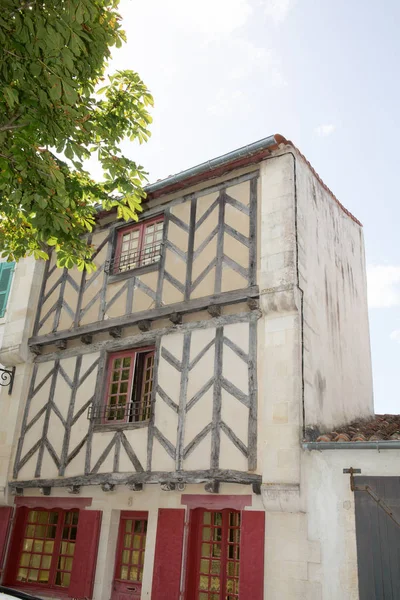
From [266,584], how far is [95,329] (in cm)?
485

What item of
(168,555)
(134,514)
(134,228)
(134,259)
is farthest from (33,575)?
(134,228)

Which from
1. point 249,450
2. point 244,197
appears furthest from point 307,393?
point 244,197

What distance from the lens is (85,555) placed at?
8008 millimetres

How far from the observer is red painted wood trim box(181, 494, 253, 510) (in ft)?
22.5

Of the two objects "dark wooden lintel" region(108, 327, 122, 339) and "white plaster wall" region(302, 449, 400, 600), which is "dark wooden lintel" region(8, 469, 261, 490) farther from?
"dark wooden lintel" region(108, 327, 122, 339)

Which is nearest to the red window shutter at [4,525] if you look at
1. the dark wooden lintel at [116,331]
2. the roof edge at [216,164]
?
the dark wooden lintel at [116,331]

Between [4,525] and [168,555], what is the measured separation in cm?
352

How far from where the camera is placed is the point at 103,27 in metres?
5.06

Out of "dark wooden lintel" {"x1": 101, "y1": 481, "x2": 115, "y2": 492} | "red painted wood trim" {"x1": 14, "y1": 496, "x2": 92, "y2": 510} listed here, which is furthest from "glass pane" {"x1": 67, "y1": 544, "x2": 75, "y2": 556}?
"dark wooden lintel" {"x1": 101, "y1": 481, "x2": 115, "y2": 492}

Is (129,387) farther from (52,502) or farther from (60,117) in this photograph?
(60,117)

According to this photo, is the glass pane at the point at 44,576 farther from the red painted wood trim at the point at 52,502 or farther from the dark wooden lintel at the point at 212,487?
the dark wooden lintel at the point at 212,487

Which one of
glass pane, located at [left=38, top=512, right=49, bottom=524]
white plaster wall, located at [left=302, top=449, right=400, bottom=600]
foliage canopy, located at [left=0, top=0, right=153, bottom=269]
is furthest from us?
glass pane, located at [left=38, top=512, right=49, bottom=524]

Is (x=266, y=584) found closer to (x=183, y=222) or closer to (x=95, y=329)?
(x=95, y=329)

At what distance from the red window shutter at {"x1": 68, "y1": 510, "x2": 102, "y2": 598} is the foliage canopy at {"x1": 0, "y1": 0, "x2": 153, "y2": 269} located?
445 cm
